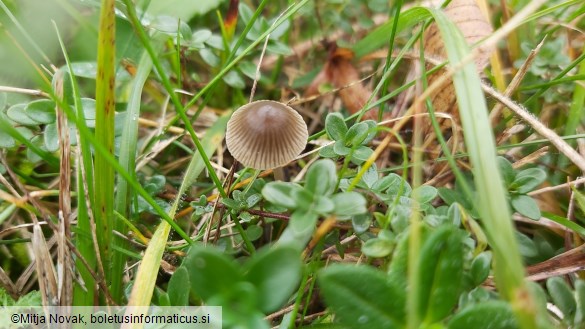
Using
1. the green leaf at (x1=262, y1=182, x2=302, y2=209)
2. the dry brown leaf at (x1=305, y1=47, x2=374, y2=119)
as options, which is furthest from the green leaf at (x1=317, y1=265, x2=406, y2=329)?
the dry brown leaf at (x1=305, y1=47, x2=374, y2=119)

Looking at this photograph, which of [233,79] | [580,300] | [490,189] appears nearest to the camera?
[490,189]

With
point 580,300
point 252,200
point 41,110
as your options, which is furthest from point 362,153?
point 41,110

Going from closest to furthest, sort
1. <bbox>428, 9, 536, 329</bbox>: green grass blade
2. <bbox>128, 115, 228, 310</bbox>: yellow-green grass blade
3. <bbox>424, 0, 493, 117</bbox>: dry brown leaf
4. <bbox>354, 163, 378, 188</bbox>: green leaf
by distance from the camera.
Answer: <bbox>428, 9, 536, 329</bbox>: green grass blade, <bbox>128, 115, 228, 310</bbox>: yellow-green grass blade, <bbox>354, 163, 378, 188</bbox>: green leaf, <bbox>424, 0, 493, 117</bbox>: dry brown leaf

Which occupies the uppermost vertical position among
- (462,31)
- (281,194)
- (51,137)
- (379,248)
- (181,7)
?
(181,7)

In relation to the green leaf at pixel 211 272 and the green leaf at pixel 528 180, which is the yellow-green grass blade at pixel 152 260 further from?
the green leaf at pixel 528 180

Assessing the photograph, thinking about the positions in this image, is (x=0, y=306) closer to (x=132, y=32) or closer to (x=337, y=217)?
(x=337, y=217)

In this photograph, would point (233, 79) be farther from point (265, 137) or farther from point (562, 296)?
point (562, 296)

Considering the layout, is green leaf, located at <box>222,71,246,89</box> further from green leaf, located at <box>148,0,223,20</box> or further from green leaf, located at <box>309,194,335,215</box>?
green leaf, located at <box>309,194,335,215</box>
